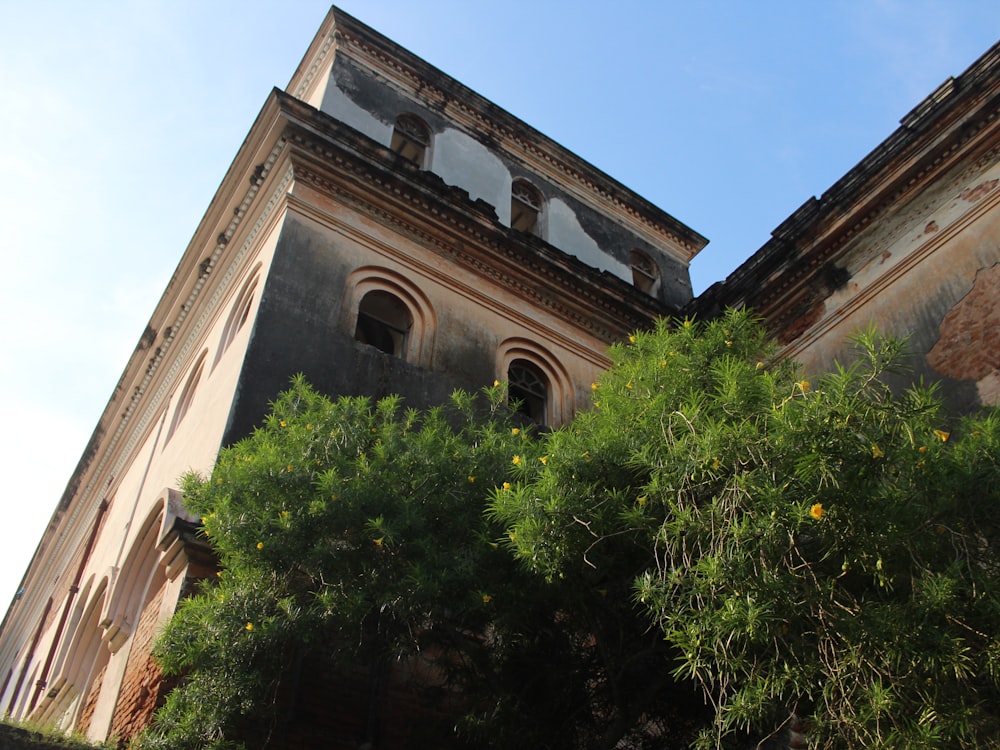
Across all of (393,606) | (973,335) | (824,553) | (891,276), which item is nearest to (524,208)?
(891,276)

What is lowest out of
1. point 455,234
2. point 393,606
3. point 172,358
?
point 393,606

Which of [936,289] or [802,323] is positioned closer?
[936,289]

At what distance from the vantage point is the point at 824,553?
16.6ft

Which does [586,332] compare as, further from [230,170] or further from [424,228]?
[230,170]

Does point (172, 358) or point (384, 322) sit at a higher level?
point (172, 358)

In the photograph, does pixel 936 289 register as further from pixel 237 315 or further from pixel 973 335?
pixel 237 315

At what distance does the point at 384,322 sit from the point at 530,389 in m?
2.20

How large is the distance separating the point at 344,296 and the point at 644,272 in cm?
678

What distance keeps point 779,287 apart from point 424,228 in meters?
4.77

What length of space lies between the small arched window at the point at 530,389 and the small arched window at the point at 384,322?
5.18ft

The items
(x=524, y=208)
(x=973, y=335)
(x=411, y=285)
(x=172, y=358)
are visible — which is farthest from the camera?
(x=524, y=208)

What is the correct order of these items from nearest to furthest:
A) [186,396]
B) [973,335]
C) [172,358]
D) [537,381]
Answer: [973,335]
[537,381]
[186,396]
[172,358]

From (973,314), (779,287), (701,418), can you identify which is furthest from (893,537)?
(779,287)

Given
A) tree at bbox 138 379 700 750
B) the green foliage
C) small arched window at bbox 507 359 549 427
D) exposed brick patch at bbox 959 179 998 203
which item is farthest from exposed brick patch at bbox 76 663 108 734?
exposed brick patch at bbox 959 179 998 203
